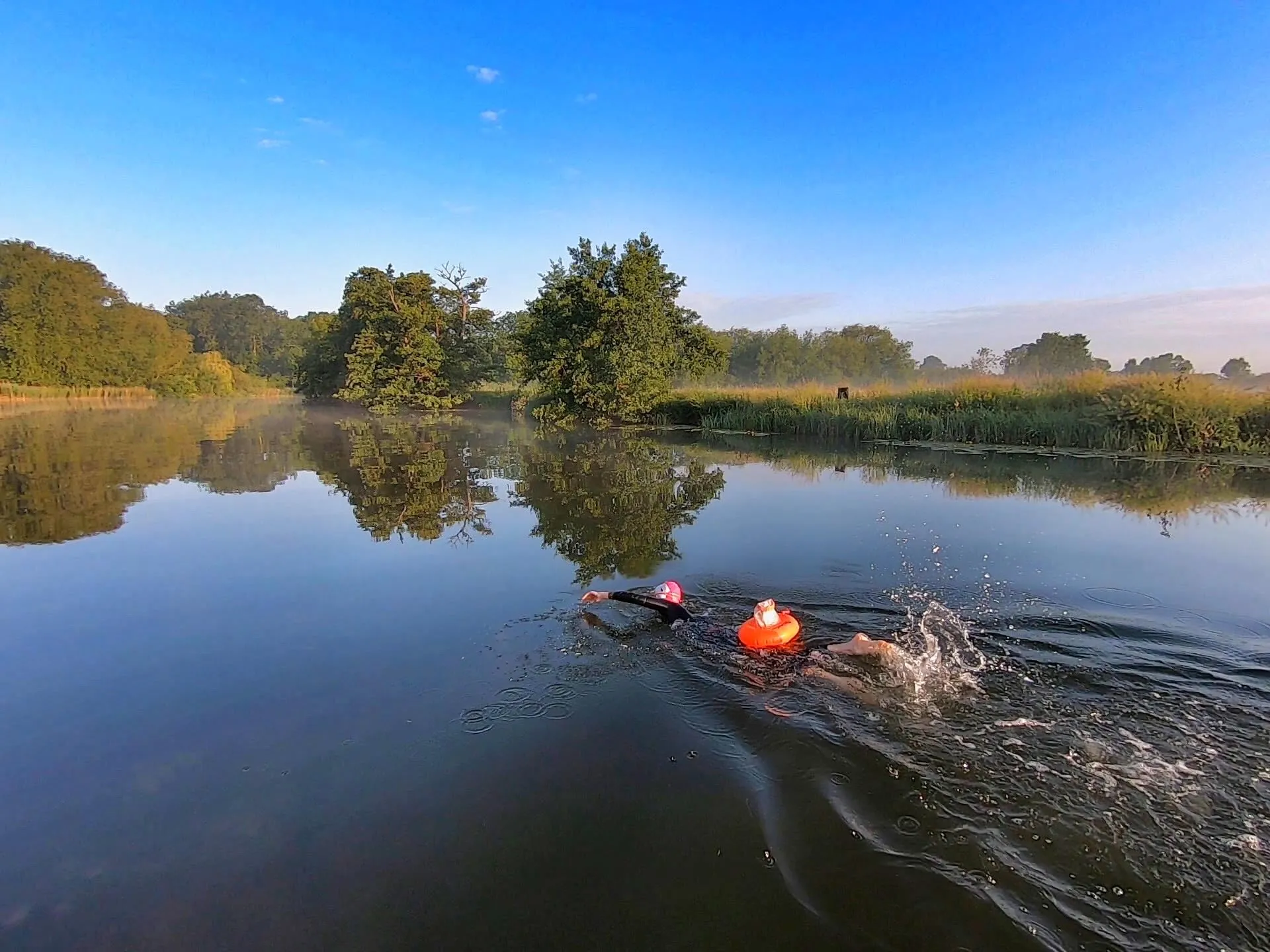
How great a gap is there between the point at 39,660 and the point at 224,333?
9918 centimetres

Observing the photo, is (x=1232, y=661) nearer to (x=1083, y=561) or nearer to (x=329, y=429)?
(x=1083, y=561)

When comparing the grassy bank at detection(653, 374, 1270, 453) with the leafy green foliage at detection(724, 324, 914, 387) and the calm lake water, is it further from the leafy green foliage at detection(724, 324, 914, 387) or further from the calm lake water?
the leafy green foliage at detection(724, 324, 914, 387)

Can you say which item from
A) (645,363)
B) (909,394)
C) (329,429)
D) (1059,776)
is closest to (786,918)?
(1059,776)

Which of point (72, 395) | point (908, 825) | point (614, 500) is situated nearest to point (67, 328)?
point (72, 395)

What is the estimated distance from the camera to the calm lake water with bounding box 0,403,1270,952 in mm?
2305

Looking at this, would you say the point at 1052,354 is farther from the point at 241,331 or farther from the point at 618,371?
the point at 241,331

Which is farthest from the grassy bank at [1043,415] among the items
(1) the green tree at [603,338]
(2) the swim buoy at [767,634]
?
(2) the swim buoy at [767,634]

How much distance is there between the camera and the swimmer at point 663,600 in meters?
4.95

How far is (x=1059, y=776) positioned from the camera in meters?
2.99

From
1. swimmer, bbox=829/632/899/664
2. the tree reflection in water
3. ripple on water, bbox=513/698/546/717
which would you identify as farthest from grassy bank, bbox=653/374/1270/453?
ripple on water, bbox=513/698/546/717

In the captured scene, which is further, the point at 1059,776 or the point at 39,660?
the point at 39,660

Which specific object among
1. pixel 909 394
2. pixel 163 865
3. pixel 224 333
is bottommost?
pixel 163 865

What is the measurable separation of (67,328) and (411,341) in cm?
3064

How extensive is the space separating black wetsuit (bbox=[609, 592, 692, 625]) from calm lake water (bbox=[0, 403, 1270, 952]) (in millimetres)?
137
